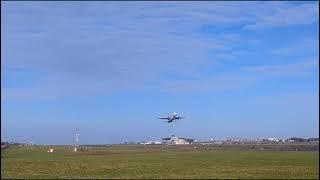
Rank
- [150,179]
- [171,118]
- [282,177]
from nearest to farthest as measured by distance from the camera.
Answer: [150,179] → [282,177] → [171,118]

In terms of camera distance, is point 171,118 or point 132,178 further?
point 171,118

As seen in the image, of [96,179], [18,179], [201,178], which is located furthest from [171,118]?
[18,179]

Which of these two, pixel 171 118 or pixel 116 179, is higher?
pixel 171 118

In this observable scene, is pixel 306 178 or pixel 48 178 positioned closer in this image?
pixel 48 178

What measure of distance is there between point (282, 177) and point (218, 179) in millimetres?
5881

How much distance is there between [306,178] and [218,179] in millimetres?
6764

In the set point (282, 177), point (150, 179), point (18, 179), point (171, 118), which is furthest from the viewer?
point (171, 118)

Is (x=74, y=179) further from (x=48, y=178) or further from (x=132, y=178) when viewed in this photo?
(x=132, y=178)

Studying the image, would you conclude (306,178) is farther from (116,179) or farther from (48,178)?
(48,178)

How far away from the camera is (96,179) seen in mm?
40031

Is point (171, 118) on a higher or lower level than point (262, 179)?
higher

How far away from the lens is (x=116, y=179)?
135 ft

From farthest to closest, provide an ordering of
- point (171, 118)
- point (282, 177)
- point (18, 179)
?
point (171, 118) → point (282, 177) → point (18, 179)

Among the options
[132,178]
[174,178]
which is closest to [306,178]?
[174,178]
